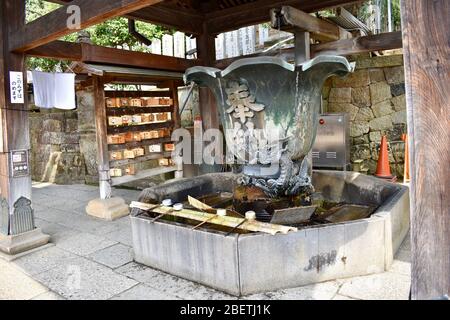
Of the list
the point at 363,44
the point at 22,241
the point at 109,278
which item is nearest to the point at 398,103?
the point at 363,44

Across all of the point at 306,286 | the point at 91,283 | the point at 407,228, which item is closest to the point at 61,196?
the point at 91,283

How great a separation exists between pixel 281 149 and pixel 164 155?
13.3 ft

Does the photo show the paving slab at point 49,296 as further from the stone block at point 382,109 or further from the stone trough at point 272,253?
the stone block at point 382,109

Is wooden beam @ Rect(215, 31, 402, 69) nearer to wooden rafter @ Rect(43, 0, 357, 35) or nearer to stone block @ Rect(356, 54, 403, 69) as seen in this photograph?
wooden rafter @ Rect(43, 0, 357, 35)

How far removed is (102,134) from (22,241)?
2.41 meters

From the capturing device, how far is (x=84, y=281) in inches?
152

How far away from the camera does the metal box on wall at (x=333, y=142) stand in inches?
306

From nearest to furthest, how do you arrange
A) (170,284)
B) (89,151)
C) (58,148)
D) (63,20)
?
(170,284)
(63,20)
(89,151)
(58,148)

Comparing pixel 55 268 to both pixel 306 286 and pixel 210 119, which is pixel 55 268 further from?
pixel 210 119

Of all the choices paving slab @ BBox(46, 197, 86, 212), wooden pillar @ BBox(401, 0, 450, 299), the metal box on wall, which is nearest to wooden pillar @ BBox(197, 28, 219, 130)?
the metal box on wall

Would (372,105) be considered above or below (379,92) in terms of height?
below

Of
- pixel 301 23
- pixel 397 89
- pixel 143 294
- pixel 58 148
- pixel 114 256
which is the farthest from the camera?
pixel 58 148

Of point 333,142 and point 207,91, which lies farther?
point 333,142

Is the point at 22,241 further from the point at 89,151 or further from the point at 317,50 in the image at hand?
the point at 317,50
